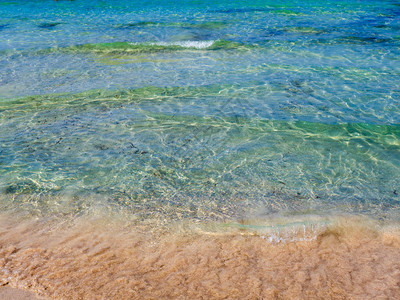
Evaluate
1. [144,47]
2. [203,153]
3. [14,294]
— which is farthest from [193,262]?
[144,47]

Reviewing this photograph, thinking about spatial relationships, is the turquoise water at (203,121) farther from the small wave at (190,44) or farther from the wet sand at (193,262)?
the wet sand at (193,262)

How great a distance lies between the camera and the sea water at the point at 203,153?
3.54 metres

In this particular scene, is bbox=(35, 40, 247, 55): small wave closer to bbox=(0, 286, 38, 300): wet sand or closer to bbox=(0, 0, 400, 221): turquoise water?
bbox=(0, 0, 400, 221): turquoise water

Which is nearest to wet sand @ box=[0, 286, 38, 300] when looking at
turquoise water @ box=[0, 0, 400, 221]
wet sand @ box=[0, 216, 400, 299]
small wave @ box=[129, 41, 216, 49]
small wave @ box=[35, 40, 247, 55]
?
wet sand @ box=[0, 216, 400, 299]

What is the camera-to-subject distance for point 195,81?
8359 mm

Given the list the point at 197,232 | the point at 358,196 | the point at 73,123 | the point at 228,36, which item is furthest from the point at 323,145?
the point at 228,36

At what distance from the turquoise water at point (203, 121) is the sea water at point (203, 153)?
0.03 metres

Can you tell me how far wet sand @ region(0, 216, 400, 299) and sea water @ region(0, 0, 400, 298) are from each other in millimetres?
18

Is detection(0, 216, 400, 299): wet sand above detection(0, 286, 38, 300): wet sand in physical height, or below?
below

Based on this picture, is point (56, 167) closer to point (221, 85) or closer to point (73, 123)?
point (73, 123)

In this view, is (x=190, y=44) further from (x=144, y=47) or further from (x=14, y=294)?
(x=14, y=294)

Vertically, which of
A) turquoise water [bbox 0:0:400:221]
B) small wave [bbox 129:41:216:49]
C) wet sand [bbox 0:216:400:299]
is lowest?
small wave [bbox 129:41:216:49]

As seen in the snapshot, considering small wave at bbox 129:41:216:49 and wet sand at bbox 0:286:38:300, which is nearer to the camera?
wet sand at bbox 0:286:38:300

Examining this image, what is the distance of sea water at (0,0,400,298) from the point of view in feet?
11.6
